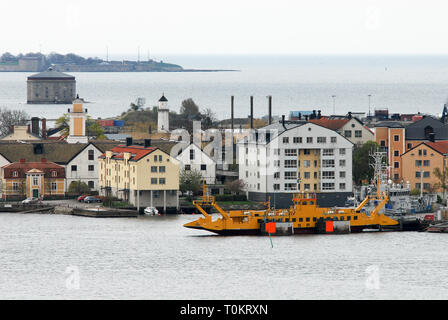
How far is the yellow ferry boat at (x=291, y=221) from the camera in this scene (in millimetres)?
63438

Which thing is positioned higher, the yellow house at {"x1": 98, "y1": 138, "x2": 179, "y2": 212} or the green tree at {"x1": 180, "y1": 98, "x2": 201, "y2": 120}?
the green tree at {"x1": 180, "y1": 98, "x2": 201, "y2": 120}

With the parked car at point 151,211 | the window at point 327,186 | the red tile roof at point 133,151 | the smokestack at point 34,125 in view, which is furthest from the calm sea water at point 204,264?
the smokestack at point 34,125

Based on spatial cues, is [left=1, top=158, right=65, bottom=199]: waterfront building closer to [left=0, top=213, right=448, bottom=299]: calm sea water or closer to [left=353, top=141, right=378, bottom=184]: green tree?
[left=0, top=213, right=448, bottom=299]: calm sea water

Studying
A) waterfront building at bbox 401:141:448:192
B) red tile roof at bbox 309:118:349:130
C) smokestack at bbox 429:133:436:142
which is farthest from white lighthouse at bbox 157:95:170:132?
waterfront building at bbox 401:141:448:192

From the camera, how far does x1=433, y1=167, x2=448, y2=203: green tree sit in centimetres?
7493

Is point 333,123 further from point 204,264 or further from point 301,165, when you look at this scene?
point 204,264

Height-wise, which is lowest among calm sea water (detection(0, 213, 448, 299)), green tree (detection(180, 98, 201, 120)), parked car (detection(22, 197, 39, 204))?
calm sea water (detection(0, 213, 448, 299))

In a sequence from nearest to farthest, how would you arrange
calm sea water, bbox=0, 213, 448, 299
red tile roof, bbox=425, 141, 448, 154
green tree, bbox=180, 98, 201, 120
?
calm sea water, bbox=0, 213, 448, 299 < red tile roof, bbox=425, 141, 448, 154 < green tree, bbox=180, 98, 201, 120

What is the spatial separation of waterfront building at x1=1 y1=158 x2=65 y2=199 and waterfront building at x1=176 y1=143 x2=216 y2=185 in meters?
6.94

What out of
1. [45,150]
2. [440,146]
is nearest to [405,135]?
[440,146]

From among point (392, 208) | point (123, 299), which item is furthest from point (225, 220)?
point (123, 299)

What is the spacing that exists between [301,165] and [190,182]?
→ 610cm

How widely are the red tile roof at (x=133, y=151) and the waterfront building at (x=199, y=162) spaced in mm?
3268
